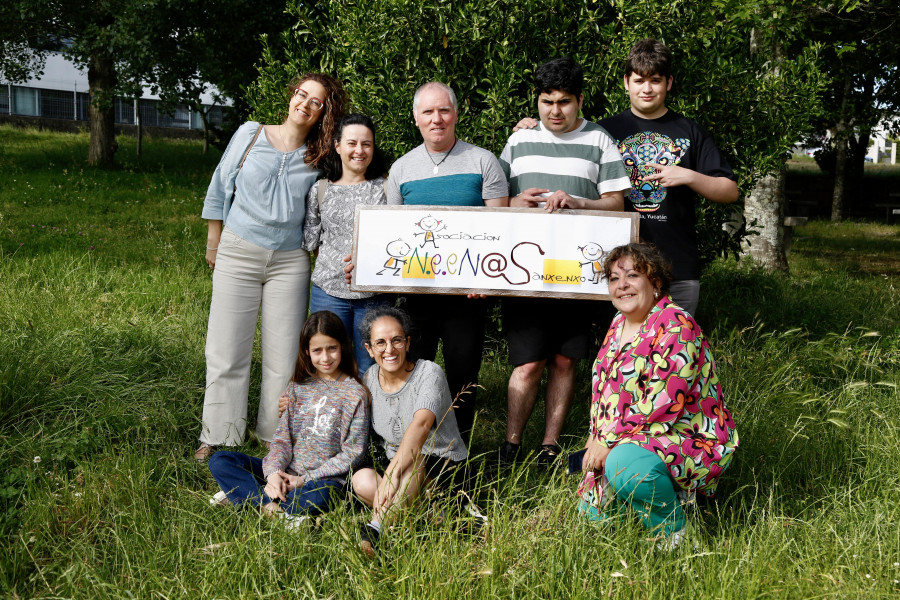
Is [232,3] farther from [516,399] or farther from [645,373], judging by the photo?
[645,373]

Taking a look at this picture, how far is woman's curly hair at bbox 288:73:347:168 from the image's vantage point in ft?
14.2

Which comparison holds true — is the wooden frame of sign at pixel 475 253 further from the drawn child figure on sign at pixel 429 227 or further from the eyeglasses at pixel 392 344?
the eyeglasses at pixel 392 344

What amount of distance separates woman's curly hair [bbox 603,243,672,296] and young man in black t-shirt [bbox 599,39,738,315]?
648 mm

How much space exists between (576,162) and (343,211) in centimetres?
128

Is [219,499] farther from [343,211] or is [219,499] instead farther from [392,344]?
[343,211]

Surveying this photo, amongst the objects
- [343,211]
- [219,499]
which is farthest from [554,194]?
[219,499]

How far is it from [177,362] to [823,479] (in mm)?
4211

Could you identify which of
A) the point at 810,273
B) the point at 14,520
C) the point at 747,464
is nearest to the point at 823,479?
the point at 747,464

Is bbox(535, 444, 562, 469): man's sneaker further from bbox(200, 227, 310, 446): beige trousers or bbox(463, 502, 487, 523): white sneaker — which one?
bbox(200, 227, 310, 446): beige trousers

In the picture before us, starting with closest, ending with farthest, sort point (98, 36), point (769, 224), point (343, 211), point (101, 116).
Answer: point (343, 211)
point (769, 224)
point (98, 36)
point (101, 116)

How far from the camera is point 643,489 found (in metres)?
3.20

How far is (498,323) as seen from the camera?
610 cm

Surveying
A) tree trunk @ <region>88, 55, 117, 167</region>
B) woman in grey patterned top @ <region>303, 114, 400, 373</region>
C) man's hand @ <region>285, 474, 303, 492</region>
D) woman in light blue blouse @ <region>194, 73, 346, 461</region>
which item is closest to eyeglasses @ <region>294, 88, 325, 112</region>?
woman in light blue blouse @ <region>194, 73, 346, 461</region>

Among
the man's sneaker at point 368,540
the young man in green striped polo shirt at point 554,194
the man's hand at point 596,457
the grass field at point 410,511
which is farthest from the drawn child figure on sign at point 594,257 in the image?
the man's sneaker at point 368,540
